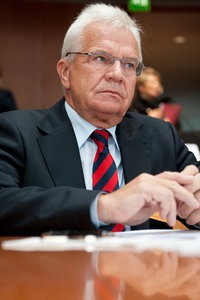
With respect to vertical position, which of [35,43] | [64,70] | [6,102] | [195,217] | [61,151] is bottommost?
[35,43]

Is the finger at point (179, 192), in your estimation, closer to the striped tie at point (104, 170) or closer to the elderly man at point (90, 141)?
the elderly man at point (90, 141)

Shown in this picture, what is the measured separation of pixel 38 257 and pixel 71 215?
319 millimetres

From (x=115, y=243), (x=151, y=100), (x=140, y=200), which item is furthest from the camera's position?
(x=151, y=100)

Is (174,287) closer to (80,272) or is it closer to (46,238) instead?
(80,272)

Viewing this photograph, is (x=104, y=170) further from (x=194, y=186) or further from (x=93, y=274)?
(x=93, y=274)

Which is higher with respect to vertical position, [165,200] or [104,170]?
[165,200]

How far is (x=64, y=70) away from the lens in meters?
2.00

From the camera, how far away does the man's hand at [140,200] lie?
1.32 metres

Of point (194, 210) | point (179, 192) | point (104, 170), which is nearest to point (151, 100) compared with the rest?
point (104, 170)

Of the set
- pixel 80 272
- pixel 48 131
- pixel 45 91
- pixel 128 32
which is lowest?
pixel 45 91

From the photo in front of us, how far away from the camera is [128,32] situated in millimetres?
1868

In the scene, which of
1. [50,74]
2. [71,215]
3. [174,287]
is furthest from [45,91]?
[174,287]

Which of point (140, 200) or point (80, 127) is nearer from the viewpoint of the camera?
point (140, 200)

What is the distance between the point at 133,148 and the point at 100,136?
0.40 ft
